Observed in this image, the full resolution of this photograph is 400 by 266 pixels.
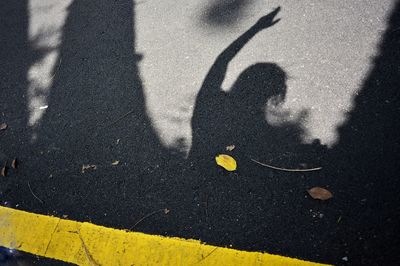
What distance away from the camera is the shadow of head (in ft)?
9.00

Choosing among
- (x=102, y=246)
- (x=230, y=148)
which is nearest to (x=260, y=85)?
(x=230, y=148)

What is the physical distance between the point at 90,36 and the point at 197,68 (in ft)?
5.00

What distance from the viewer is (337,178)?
2238mm

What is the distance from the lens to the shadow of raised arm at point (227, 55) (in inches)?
117

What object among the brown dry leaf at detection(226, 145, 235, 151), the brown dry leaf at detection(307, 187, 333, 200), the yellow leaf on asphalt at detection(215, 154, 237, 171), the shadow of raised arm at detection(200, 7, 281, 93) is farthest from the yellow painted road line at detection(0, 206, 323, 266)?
the shadow of raised arm at detection(200, 7, 281, 93)

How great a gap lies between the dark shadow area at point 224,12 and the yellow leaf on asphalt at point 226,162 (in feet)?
5.07

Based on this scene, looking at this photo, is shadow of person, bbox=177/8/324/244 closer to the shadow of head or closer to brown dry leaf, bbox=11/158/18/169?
the shadow of head

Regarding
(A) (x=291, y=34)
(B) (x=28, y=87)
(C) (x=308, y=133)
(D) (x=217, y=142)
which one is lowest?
(B) (x=28, y=87)

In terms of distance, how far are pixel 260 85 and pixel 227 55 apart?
0.50 metres

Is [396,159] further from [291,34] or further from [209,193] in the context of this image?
[291,34]

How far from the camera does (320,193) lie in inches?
86.7

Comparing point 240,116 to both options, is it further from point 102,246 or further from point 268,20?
point 102,246

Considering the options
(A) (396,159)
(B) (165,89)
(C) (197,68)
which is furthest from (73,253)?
(A) (396,159)

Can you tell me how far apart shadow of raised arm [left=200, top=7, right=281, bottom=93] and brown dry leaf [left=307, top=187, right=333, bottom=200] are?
46.9 inches
